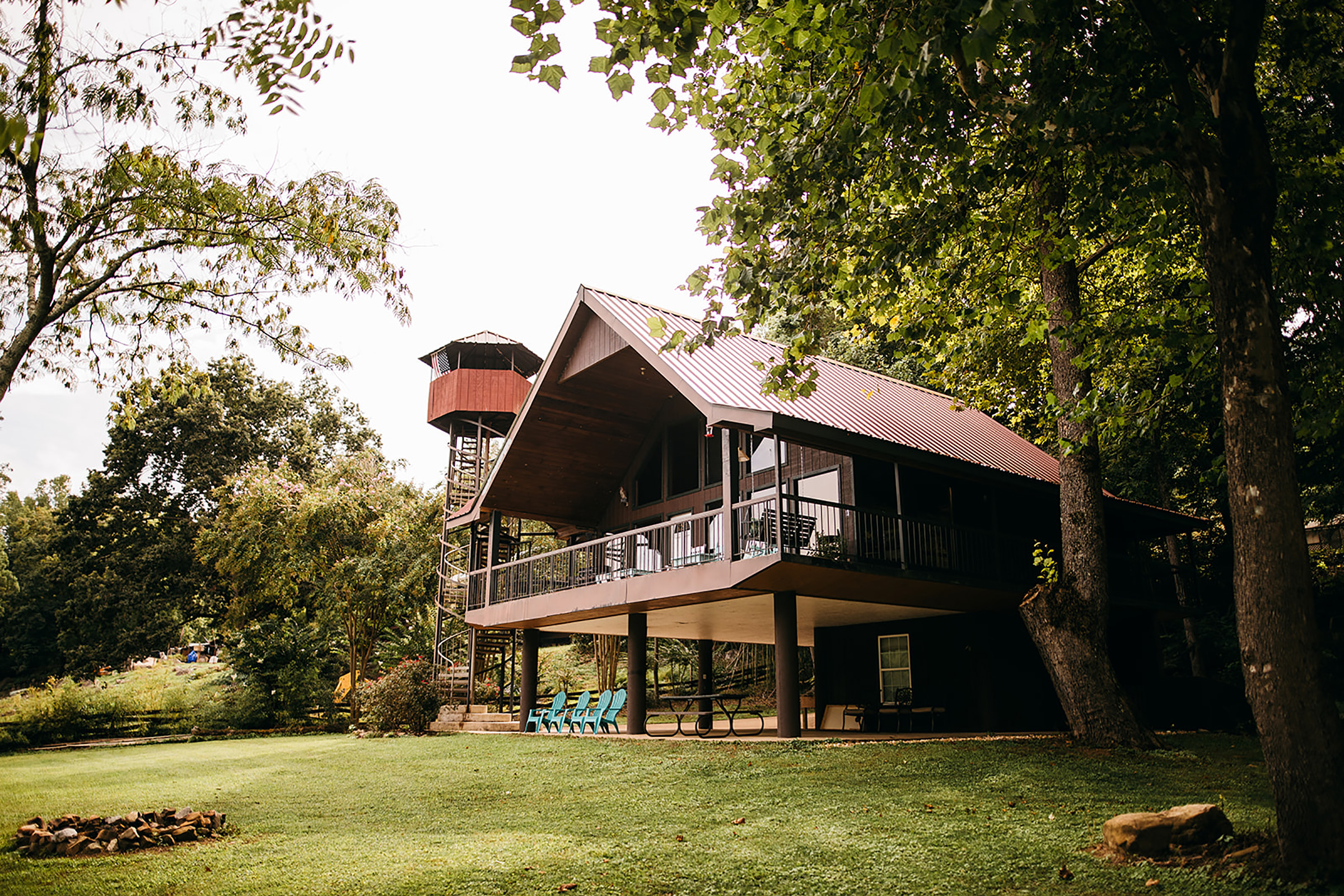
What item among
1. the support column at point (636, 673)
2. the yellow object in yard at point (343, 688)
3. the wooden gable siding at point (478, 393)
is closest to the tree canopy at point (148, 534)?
the yellow object in yard at point (343, 688)

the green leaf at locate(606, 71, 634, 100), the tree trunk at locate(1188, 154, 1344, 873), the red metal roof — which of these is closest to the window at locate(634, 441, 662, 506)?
the red metal roof

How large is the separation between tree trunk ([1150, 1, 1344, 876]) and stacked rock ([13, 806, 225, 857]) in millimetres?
8246

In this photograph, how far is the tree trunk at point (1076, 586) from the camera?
1185cm

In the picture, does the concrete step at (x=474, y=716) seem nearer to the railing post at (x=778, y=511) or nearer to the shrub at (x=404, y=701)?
the shrub at (x=404, y=701)

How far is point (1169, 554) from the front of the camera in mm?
24359

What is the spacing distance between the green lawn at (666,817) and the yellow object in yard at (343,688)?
14.0 m

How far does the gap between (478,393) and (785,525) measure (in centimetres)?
1460

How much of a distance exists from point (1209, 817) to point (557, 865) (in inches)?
175

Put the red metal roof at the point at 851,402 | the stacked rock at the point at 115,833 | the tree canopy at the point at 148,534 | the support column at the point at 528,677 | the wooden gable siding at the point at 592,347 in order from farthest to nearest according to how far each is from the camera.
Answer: the tree canopy at the point at 148,534
the support column at the point at 528,677
the wooden gable siding at the point at 592,347
the red metal roof at the point at 851,402
the stacked rock at the point at 115,833

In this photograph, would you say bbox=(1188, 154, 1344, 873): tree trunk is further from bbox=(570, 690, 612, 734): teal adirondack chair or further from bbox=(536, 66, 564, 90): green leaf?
bbox=(570, 690, 612, 734): teal adirondack chair

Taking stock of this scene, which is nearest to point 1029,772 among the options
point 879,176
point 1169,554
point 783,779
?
point 783,779

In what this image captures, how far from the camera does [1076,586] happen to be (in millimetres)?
12922

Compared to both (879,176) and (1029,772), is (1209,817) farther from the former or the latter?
(879,176)

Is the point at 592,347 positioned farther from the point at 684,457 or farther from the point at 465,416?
the point at 465,416
